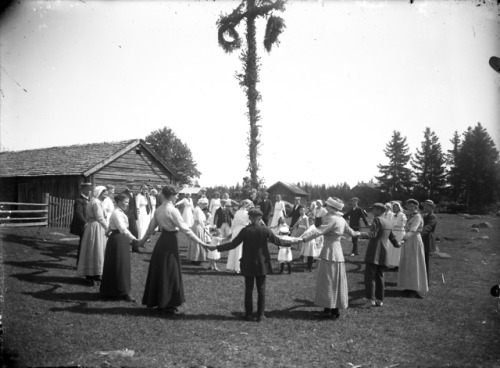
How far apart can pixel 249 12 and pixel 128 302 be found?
16904mm

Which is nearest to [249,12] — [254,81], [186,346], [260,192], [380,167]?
[254,81]

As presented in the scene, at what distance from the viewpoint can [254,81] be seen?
19.0 m

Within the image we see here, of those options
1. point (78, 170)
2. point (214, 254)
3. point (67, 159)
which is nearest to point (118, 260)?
point (214, 254)

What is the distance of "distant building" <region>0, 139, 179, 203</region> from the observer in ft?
69.5

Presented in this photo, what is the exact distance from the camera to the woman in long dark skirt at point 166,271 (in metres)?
6.67

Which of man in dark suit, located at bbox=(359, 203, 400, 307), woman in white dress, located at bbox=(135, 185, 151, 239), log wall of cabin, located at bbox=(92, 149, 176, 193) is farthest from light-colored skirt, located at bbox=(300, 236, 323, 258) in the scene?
log wall of cabin, located at bbox=(92, 149, 176, 193)

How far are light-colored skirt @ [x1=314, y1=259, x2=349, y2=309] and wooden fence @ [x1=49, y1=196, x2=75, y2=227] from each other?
1722cm

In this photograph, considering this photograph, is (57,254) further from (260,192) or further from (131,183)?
(131,183)

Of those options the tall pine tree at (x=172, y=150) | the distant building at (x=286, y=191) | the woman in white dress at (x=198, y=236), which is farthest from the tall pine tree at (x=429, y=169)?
the woman in white dress at (x=198, y=236)

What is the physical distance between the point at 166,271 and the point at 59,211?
15.7 meters

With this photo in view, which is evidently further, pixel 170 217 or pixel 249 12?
pixel 249 12

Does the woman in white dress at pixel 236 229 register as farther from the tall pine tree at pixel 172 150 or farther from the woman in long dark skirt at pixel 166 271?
the tall pine tree at pixel 172 150

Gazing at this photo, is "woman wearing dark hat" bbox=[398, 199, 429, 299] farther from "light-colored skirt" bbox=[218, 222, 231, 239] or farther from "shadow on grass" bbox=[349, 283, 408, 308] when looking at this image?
"light-colored skirt" bbox=[218, 222, 231, 239]

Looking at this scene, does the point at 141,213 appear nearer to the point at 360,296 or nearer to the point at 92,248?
the point at 92,248
